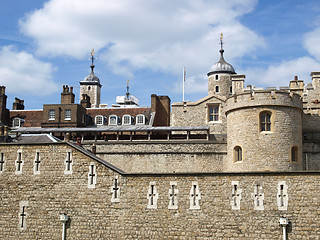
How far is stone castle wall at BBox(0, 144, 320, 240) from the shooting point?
2081 cm

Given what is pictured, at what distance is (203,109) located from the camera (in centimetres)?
4228

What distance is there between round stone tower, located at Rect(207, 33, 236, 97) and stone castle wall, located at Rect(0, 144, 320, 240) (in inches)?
1153

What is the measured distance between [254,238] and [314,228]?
2.61 meters

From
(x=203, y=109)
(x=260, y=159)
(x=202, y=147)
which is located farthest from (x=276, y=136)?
(x=203, y=109)

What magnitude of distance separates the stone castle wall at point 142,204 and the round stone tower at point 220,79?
1153 inches

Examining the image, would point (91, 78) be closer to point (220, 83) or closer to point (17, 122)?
point (17, 122)

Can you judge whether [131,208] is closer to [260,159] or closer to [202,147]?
[260,159]

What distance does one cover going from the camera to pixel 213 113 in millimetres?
42125

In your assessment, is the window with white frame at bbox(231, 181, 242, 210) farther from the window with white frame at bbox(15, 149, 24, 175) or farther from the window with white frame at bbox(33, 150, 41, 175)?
the window with white frame at bbox(15, 149, 24, 175)

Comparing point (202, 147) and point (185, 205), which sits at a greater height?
point (202, 147)

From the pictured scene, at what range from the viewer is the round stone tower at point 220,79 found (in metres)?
50.4

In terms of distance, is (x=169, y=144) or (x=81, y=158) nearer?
(x=81, y=158)

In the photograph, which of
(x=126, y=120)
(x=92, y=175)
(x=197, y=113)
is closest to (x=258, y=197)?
(x=92, y=175)

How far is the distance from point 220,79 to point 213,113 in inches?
377
